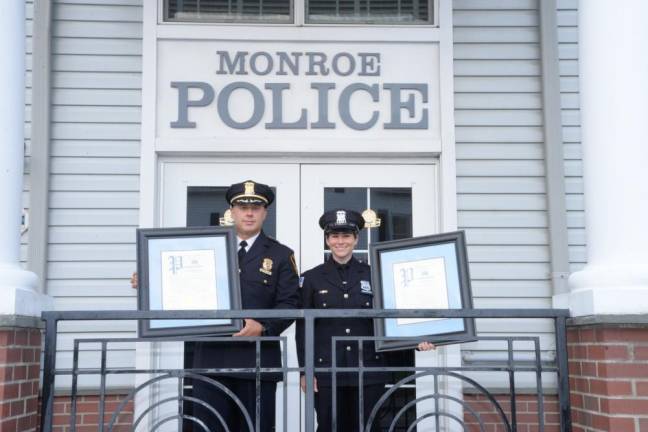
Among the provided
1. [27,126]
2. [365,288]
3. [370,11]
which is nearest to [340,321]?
[365,288]

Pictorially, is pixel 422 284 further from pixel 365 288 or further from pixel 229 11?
pixel 229 11

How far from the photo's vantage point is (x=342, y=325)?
4.62 meters

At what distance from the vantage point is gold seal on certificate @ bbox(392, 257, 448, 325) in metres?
4.25

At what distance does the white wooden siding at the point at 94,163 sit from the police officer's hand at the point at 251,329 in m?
1.37

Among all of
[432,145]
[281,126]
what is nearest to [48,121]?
[281,126]

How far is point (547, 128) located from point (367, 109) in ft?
3.78

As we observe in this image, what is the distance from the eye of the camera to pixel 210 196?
567 cm

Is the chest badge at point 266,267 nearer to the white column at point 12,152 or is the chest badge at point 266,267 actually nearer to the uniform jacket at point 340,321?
the uniform jacket at point 340,321

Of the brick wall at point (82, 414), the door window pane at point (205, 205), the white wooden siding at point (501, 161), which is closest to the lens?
the brick wall at point (82, 414)

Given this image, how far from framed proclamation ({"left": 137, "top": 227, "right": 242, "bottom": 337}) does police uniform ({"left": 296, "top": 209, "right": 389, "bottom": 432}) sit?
0.62 meters

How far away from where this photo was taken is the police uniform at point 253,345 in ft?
14.3

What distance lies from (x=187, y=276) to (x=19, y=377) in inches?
35.9

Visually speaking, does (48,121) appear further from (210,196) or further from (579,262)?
(579,262)

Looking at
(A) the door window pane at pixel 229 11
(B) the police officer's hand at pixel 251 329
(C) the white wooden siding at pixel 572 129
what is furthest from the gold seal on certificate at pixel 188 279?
(C) the white wooden siding at pixel 572 129
